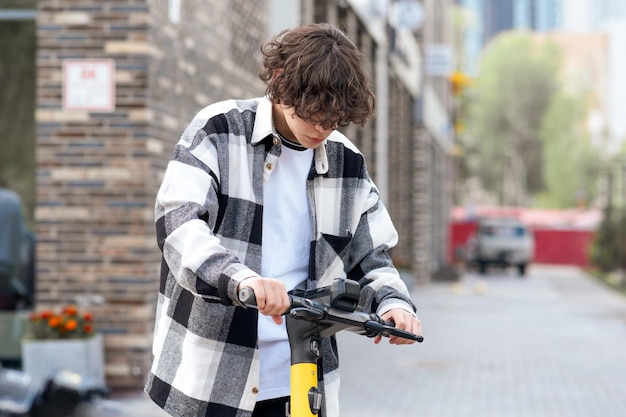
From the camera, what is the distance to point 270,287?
2.28 m

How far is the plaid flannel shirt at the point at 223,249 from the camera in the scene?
2570 mm

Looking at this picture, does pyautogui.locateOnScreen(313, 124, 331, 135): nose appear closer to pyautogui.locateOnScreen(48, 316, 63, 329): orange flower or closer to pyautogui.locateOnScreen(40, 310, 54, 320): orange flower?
pyautogui.locateOnScreen(48, 316, 63, 329): orange flower

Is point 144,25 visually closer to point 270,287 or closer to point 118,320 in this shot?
point 118,320

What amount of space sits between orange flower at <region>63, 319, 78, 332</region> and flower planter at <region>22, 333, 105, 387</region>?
3.0 inches

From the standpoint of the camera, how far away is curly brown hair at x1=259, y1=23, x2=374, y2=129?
247cm

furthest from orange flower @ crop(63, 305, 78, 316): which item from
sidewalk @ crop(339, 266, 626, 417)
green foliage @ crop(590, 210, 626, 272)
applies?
green foliage @ crop(590, 210, 626, 272)

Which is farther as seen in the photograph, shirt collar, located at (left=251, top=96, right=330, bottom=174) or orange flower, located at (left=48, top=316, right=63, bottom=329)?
orange flower, located at (left=48, top=316, right=63, bottom=329)

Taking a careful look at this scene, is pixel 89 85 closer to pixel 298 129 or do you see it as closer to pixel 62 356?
pixel 62 356

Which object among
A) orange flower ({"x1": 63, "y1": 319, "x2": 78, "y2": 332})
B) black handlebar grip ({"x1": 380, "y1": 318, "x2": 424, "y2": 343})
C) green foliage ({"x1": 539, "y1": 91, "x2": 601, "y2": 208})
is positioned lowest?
orange flower ({"x1": 63, "y1": 319, "x2": 78, "y2": 332})

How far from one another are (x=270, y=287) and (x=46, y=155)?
20.9ft

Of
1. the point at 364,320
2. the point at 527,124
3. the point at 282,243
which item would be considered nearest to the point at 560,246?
the point at 527,124

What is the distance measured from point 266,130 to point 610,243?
36.5m

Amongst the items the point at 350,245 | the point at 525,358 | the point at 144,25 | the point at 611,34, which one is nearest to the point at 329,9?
the point at 525,358

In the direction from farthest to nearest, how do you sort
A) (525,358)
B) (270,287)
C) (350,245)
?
(525,358) → (350,245) → (270,287)
